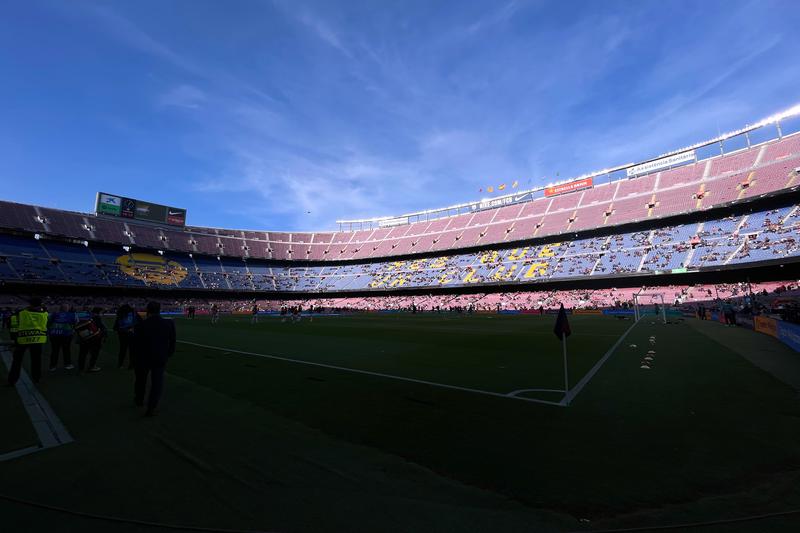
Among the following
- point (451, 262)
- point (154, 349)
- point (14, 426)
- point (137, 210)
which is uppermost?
point (137, 210)

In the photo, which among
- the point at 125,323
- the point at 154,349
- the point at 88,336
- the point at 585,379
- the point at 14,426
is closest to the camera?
the point at 14,426

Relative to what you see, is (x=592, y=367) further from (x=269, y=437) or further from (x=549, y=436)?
(x=269, y=437)

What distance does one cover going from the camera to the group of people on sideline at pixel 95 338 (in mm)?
6160

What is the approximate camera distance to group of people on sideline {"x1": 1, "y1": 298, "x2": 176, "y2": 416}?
6.16 metres

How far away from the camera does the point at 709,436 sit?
4.90m

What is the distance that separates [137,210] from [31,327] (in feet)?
279

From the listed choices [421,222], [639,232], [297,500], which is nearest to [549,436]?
[297,500]

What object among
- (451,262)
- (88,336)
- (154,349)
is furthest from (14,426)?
(451,262)

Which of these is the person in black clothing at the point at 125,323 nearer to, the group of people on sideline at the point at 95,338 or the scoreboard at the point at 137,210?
the group of people on sideline at the point at 95,338

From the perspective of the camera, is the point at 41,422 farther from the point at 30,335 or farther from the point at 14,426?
the point at 30,335

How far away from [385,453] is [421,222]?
9249cm

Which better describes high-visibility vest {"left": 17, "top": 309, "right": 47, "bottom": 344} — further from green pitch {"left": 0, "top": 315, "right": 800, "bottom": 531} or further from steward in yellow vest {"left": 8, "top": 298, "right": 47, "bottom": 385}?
green pitch {"left": 0, "top": 315, "right": 800, "bottom": 531}

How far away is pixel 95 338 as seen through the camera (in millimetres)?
9969

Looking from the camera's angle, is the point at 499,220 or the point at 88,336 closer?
the point at 88,336
